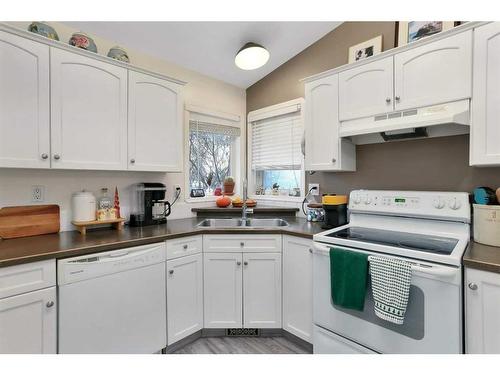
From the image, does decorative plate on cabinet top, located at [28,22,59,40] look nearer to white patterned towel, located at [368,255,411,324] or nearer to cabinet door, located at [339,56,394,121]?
cabinet door, located at [339,56,394,121]

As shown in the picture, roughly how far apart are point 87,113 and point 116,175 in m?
0.58

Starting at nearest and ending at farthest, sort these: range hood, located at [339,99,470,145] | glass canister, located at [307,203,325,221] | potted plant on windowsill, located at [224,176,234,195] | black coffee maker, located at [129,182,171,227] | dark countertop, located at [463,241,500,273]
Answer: dark countertop, located at [463,241,500,273]
range hood, located at [339,99,470,145]
black coffee maker, located at [129,182,171,227]
glass canister, located at [307,203,325,221]
potted plant on windowsill, located at [224,176,234,195]

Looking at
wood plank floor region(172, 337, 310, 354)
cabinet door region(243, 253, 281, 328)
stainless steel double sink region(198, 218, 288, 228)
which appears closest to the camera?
wood plank floor region(172, 337, 310, 354)

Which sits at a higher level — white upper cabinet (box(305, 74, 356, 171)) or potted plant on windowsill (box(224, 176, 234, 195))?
white upper cabinet (box(305, 74, 356, 171))

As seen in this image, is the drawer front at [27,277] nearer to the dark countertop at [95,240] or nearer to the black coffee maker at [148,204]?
the dark countertop at [95,240]

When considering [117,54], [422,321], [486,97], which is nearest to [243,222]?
[422,321]

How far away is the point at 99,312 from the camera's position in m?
1.55

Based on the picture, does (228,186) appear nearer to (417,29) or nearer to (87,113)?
(87,113)

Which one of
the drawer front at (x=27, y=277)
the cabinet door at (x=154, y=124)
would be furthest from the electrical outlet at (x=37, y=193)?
the drawer front at (x=27, y=277)

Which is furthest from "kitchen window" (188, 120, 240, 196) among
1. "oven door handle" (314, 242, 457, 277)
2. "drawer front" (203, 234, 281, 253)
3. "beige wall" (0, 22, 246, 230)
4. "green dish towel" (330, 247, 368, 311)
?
"oven door handle" (314, 242, 457, 277)

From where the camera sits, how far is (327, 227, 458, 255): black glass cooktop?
4.76ft

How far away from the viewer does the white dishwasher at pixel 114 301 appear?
4.77 ft

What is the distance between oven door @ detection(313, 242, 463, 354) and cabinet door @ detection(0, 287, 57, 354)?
5.20 ft

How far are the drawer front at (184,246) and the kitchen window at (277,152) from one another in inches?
45.2
